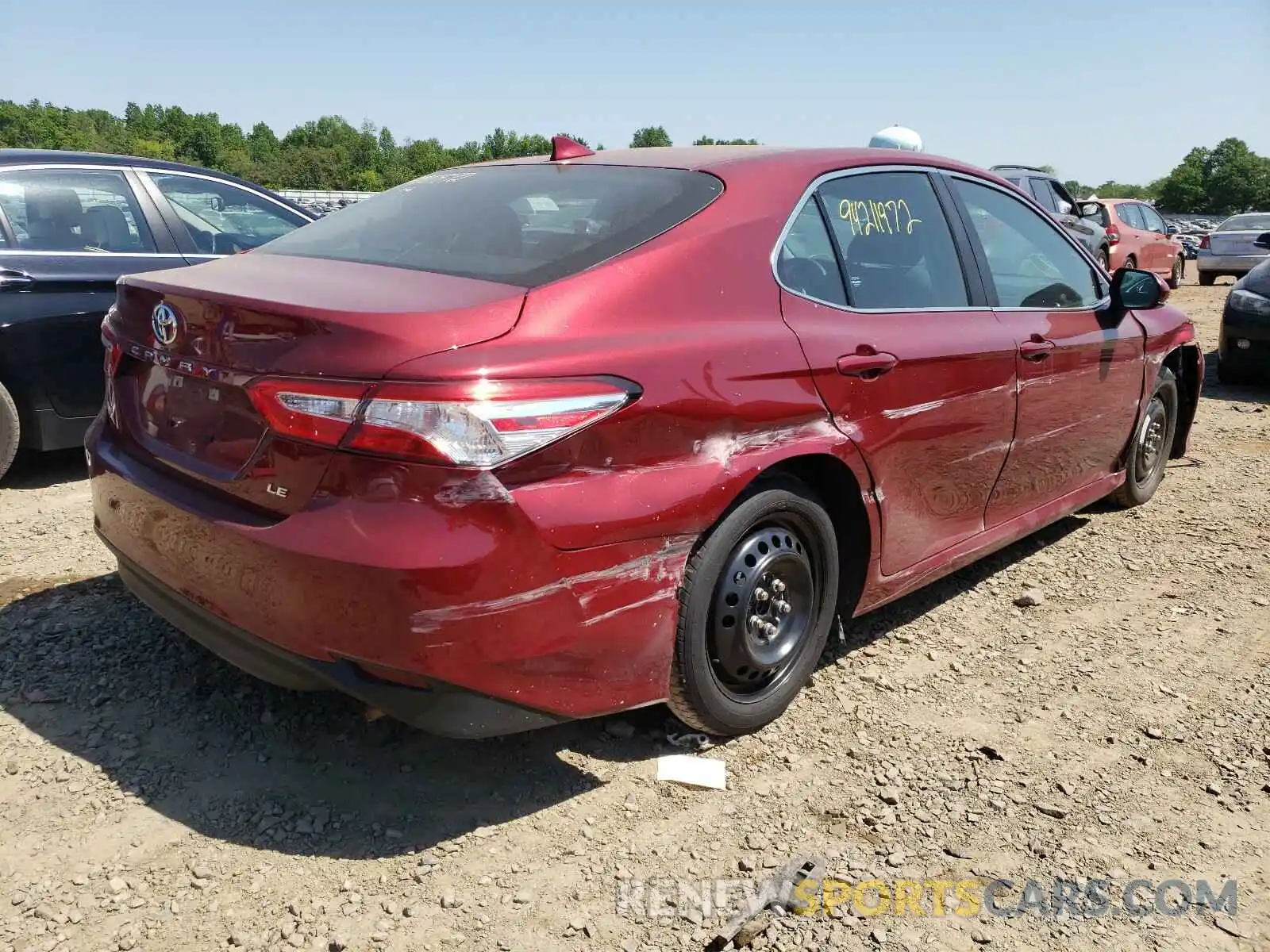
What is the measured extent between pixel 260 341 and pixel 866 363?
167 centimetres

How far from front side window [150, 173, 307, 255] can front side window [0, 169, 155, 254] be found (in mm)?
251

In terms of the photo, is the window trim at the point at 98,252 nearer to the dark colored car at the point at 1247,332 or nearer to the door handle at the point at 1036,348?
the door handle at the point at 1036,348

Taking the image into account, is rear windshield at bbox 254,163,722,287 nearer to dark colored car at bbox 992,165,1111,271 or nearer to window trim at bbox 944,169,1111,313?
window trim at bbox 944,169,1111,313

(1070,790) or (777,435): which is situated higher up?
(777,435)

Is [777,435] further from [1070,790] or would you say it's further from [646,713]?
[1070,790]

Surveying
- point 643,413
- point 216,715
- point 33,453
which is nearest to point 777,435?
point 643,413

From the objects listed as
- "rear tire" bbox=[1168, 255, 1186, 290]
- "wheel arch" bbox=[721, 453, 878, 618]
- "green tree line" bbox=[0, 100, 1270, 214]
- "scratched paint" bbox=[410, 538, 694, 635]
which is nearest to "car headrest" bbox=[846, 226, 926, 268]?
"wheel arch" bbox=[721, 453, 878, 618]

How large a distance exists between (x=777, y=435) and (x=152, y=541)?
1682 millimetres

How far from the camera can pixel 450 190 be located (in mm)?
3227

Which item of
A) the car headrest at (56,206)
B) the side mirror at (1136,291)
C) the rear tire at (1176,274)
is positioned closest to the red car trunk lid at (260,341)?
the car headrest at (56,206)

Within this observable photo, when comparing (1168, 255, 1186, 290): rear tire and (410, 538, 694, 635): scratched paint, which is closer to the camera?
(410, 538, 694, 635): scratched paint

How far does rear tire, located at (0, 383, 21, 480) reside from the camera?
483 centimetres

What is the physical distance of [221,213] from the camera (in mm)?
5766

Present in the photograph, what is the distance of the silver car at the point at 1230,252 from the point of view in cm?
1870
